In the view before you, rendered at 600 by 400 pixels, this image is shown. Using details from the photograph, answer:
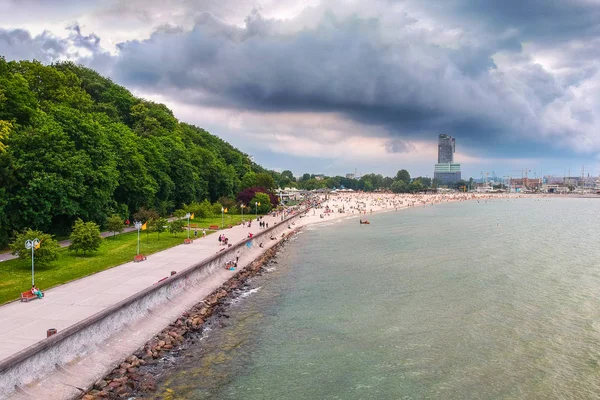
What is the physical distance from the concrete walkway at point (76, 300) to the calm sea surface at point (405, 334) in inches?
225

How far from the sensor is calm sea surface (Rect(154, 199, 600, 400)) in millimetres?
20125

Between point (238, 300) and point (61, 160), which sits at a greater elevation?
point (61, 160)

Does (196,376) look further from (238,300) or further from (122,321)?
(238,300)

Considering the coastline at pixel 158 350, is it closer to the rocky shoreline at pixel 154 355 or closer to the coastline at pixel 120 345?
the rocky shoreline at pixel 154 355

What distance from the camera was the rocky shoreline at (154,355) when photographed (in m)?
18.2

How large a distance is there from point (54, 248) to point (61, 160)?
12428mm

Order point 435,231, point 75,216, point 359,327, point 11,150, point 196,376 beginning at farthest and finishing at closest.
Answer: point 435,231 < point 75,216 < point 11,150 < point 359,327 < point 196,376

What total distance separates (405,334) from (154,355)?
14576mm

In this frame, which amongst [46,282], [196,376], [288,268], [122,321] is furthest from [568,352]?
[46,282]

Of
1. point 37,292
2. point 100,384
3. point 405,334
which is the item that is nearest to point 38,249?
point 37,292

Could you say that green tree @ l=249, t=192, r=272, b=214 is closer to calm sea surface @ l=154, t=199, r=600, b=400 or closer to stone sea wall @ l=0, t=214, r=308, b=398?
calm sea surface @ l=154, t=199, r=600, b=400

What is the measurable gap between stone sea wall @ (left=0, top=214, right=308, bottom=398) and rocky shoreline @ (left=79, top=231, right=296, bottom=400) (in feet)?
0.48

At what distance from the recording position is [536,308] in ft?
107

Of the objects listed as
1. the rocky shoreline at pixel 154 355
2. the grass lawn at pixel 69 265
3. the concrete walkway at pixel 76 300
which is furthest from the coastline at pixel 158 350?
the grass lawn at pixel 69 265
